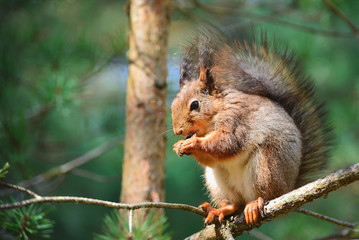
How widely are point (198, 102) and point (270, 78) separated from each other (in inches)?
13.1

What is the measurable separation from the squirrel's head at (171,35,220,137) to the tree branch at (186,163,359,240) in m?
0.37

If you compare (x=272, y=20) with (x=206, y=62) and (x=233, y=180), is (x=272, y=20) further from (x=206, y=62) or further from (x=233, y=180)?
(x=233, y=180)

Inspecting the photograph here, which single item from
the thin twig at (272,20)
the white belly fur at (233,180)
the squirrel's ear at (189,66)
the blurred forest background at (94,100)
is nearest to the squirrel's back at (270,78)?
the squirrel's ear at (189,66)

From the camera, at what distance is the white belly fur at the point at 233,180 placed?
1422 mm

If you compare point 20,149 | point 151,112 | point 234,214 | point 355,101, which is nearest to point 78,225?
point 20,149

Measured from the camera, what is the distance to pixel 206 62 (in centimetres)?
152

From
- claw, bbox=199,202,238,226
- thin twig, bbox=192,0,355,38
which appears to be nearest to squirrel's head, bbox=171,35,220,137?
claw, bbox=199,202,238,226

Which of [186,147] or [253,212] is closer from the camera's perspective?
[253,212]

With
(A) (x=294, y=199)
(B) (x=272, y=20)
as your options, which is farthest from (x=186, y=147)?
(B) (x=272, y=20)

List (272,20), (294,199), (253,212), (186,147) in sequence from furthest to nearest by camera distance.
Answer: (272,20) < (186,147) < (253,212) < (294,199)

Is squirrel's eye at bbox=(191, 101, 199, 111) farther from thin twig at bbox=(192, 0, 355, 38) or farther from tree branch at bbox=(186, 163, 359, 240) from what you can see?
thin twig at bbox=(192, 0, 355, 38)

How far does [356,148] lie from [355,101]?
39cm

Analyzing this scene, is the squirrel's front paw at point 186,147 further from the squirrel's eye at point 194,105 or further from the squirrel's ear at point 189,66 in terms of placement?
the squirrel's ear at point 189,66

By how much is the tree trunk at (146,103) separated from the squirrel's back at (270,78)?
17 cm
